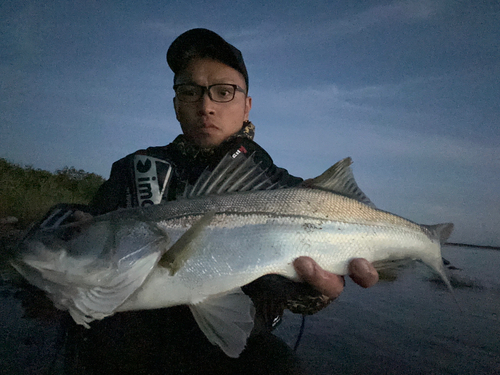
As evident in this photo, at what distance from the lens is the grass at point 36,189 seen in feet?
29.4

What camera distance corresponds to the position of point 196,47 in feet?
10.8

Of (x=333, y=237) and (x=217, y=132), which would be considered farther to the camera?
(x=217, y=132)

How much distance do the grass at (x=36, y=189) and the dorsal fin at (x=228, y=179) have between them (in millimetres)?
6378

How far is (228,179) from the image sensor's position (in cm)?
210

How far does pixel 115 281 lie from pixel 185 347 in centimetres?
137

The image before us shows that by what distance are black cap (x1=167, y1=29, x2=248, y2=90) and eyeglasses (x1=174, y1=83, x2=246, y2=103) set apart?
0.31 meters

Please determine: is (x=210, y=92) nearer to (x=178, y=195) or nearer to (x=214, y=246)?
(x=178, y=195)

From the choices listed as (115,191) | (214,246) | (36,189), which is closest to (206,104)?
(115,191)

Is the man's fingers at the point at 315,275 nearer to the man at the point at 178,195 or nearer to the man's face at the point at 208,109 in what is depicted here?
the man at the point at 178,195

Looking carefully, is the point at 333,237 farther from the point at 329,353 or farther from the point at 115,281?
the point at 329,353

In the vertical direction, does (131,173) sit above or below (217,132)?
below

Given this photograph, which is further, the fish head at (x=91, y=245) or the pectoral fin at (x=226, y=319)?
the pectoral fin at (x=226, y=319)

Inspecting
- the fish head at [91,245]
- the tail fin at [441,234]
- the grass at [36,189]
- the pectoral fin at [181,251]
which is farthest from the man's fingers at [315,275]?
the grass at [36,189]

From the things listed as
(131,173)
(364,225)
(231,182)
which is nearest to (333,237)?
(364,225)
